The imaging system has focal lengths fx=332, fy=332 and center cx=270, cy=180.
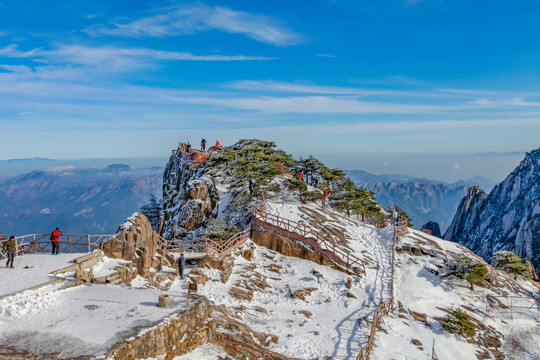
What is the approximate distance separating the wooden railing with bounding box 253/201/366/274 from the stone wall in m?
15.3

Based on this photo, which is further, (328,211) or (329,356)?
(328,211)

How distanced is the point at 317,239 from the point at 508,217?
379 feet

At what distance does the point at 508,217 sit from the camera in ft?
373

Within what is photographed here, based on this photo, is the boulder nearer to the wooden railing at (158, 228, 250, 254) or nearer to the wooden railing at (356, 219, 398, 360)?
the wooden railing at (158, 228, 250, 254)

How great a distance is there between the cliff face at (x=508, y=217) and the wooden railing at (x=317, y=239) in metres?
85.0

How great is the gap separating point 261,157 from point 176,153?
2479 cm

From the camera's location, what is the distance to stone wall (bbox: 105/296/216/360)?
32.7 feet

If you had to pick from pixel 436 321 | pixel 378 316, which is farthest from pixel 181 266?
pixel 436 321

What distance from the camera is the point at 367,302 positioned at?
2219 cm

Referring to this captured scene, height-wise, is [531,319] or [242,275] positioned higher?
[242,275]

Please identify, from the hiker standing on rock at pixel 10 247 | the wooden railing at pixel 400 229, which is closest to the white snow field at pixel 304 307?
the wooden railing at pixel 400 229

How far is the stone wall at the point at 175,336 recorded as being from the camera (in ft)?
32.7

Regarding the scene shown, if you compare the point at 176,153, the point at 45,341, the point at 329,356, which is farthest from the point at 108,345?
the point at 176,153

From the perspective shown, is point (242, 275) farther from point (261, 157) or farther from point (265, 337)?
Answer: point (261, 157)
